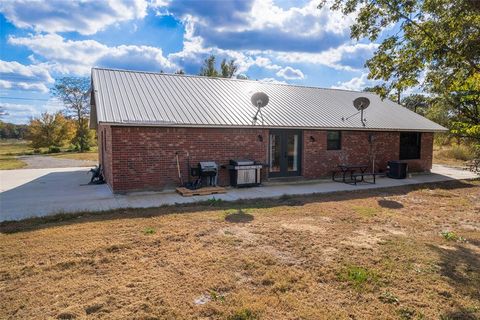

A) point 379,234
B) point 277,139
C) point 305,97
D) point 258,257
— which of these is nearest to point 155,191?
point 277,139

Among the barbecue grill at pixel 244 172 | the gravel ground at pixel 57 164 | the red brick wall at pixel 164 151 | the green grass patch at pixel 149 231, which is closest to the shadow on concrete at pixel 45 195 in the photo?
the red brick wall at pixel 164 151

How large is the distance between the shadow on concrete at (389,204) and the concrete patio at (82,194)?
1.95m

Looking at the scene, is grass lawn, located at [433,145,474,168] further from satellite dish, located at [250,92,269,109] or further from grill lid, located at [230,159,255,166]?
grill lid, located at [230,159,255,166]

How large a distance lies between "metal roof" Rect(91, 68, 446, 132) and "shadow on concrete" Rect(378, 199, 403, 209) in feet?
14.1

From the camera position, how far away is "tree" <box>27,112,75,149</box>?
33125 mm

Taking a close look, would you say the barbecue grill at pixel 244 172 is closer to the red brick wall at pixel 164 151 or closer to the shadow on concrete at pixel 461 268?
the red brick wall at pixel 164 151

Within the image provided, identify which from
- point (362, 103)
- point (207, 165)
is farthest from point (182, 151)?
point (362, 103)

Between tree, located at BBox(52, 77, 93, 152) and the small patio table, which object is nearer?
the small patio table

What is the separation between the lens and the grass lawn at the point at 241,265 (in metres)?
3.60

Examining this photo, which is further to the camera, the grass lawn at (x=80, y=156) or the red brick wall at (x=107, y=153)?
the grass lawn at (x=80, y=156)

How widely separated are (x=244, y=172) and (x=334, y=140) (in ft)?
16.5

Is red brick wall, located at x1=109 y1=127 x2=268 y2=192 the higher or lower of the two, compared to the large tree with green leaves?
lower

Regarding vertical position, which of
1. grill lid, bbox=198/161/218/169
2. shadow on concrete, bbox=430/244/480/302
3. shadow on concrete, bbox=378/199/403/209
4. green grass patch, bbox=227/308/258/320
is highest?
grill lid, bbox=198/161/218/169

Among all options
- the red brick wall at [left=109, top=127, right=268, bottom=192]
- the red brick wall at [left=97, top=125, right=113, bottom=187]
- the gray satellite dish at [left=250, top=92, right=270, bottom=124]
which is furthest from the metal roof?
the red brick wall at [left=97, top=125, right=113, bottom=187]
